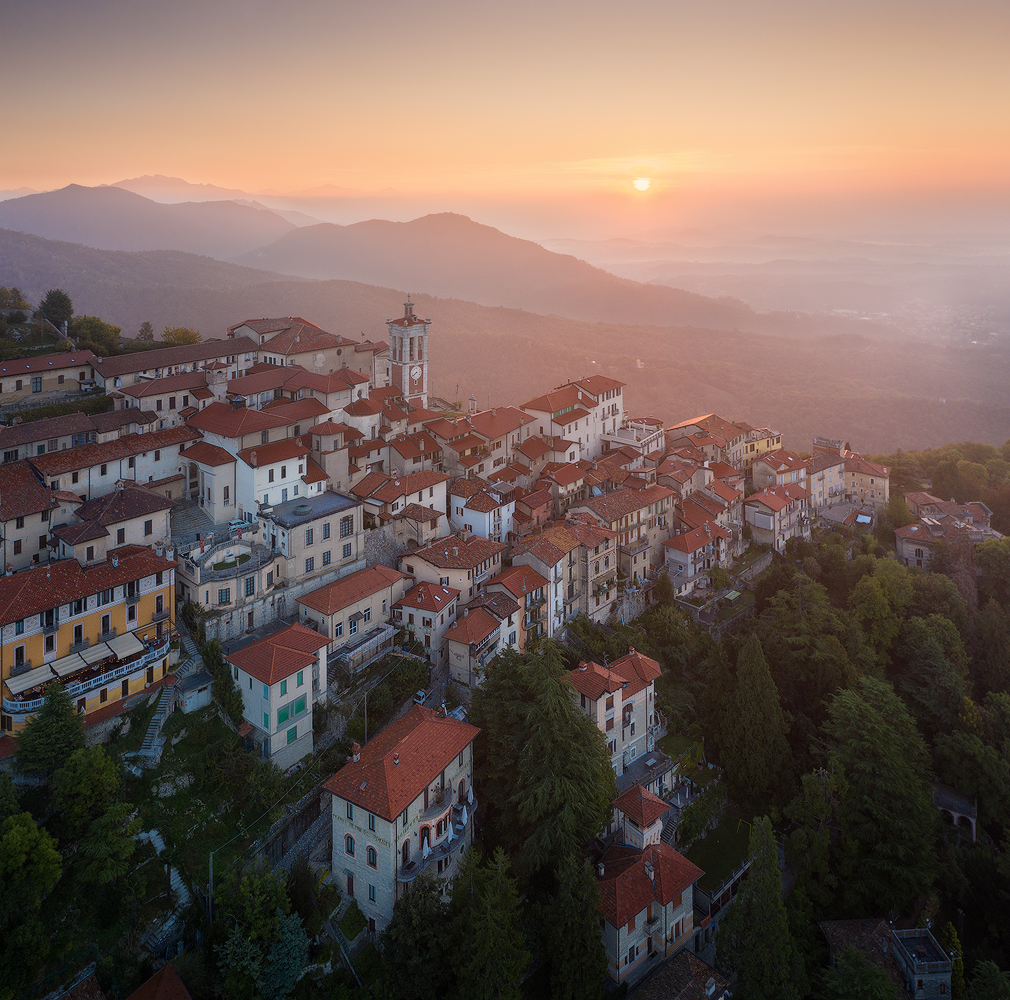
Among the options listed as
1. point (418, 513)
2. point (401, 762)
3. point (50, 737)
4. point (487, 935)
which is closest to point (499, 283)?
point (418, 513)

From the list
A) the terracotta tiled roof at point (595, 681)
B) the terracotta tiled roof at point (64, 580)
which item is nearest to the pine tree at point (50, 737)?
the terracotta tiled roof at point (64, 580)

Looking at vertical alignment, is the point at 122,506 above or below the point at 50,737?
above

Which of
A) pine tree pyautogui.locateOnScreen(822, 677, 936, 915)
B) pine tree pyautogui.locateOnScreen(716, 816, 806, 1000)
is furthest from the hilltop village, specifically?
pine tree pyautogui.locateOnScreen(822, 677, 936, 915)

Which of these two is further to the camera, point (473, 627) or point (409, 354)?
point (409, 354)

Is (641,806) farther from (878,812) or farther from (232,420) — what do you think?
(232,420)

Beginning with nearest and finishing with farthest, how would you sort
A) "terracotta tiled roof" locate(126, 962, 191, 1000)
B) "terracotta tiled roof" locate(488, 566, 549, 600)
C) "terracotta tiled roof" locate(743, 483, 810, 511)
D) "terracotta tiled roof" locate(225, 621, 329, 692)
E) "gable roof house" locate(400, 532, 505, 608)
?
"terracotta tiled roof" locate(126, 962, 191, 1000) < "terracotta tiled roof" locate(225, 621, 329, 692) < "terracotta tiled roof" locate(488, 566, 549, 600) < "gable roof house" locate(400, 532, 505, 608) < "terracotta tiled roof" locate(743, 483, 810, 511)

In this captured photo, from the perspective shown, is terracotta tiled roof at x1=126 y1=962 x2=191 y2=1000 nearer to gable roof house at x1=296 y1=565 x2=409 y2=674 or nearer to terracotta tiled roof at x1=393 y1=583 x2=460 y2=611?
gable roof house at x1=296 y1=565 x2=409 y2=674
